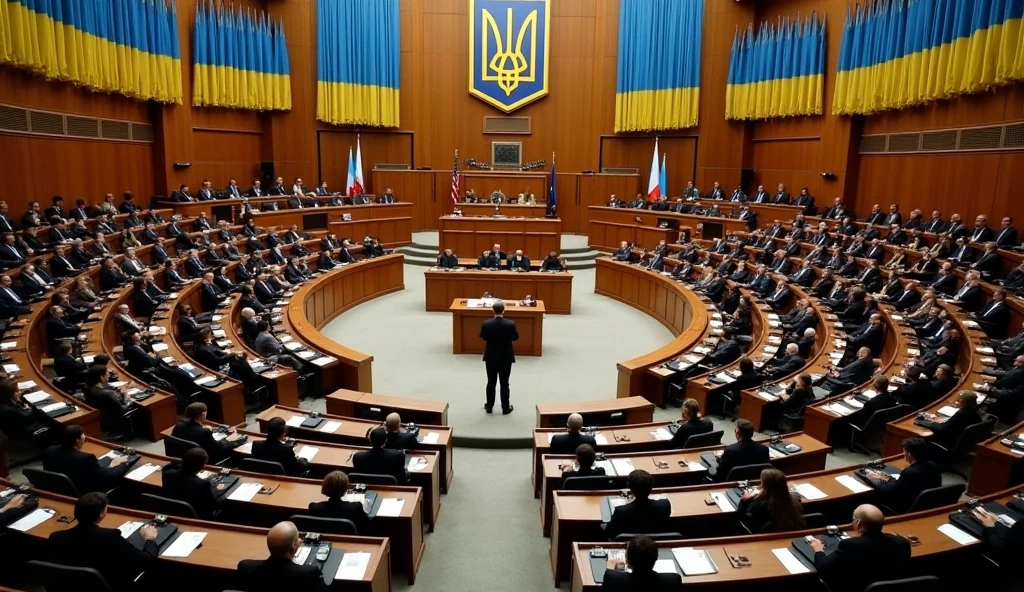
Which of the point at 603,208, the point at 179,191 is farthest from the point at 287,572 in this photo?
the point at 603,208

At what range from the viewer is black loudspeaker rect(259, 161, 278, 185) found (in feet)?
72.8

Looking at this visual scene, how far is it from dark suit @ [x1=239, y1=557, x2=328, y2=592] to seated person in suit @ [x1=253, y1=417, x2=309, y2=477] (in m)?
2.14

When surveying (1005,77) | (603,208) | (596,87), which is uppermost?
(596,87)

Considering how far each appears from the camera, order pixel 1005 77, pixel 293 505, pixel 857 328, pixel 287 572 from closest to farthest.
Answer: pixel 287 572 < pixel 293 505 < pixel 857 328 < pixel 1005 77

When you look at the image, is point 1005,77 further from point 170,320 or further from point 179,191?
point 179,191

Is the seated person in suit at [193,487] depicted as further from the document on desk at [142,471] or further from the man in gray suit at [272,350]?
the man in gray suit at [272,350]

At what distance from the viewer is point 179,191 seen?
17.8 meters

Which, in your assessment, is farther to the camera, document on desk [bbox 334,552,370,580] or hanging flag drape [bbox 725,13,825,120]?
hanging flag drape [bbox 725,13,825,120]

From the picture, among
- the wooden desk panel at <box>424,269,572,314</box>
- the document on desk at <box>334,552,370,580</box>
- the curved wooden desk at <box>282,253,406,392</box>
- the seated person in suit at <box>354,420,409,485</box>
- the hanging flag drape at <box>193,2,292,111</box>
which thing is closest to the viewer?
A: the document on desk at <box>334,552,370,580</box>

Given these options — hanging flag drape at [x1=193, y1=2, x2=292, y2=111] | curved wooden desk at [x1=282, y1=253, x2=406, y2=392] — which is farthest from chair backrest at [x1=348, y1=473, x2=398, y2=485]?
hanging flag drape at [x1=193, y1=2, x2=292, y2=111]

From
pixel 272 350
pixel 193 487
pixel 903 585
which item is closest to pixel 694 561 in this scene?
pixel 903 585

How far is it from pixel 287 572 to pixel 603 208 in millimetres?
18849

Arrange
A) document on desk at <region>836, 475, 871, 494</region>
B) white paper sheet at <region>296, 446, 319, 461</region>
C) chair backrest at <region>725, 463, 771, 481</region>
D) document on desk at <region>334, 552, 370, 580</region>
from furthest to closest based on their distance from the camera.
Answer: white paper sheet at <region>296, 446, 319, 461</region>
chair backrest at <region>725, 463, 771, 481</region>
document on desk at <region>836, 475, 871, 494</region>
document on desk at <region>334, 552, 370, 580</region>

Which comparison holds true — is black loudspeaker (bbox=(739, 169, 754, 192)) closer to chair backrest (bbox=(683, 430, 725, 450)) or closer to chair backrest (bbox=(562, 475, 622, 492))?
chair backrest (bbox=(683, 430, 725, 450))
